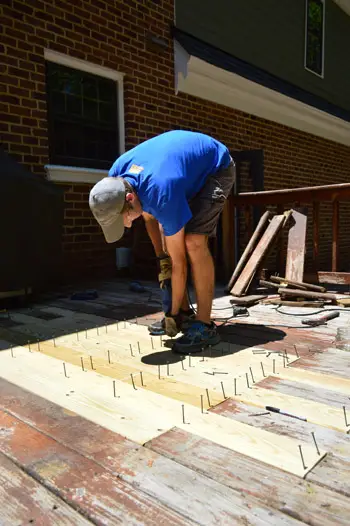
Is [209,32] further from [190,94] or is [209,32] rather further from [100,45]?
[100,45]

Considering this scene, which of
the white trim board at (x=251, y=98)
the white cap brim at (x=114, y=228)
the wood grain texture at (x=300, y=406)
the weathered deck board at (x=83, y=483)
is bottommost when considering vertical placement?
the weathered deck board at (x=83, y=483)

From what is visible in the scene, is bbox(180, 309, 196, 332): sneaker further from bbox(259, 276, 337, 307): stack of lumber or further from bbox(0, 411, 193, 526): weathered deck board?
bbox(0, 411, 193, 526): weathered deck board

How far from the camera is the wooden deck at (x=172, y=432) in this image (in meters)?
1.16

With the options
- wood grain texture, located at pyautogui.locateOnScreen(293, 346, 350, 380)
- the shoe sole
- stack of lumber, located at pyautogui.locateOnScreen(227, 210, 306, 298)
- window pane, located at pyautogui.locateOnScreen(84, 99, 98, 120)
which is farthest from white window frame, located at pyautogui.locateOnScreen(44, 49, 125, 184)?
wood grain texture, located at pyautogui.locateOnScreen(293, 346, 350, 380)

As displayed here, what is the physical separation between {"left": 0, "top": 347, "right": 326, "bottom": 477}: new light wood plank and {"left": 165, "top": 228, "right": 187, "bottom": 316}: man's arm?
2.52 feet

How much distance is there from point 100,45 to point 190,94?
67.1 inches

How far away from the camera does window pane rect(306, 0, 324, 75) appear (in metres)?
9.96

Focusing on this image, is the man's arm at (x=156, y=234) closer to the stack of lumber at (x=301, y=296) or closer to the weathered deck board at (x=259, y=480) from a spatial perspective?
the stack of lumber at (x=301, y=296)

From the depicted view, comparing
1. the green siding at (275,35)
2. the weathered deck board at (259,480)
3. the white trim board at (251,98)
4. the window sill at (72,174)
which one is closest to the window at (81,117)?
the window sill at (72,174)

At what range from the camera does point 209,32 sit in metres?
7.11

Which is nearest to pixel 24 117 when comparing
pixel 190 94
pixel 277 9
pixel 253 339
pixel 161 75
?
pixel 161 75

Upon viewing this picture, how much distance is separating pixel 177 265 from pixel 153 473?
1.46 meters

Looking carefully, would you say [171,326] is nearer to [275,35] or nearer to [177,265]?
[177,265]

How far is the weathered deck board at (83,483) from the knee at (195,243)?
1374 millimetres
